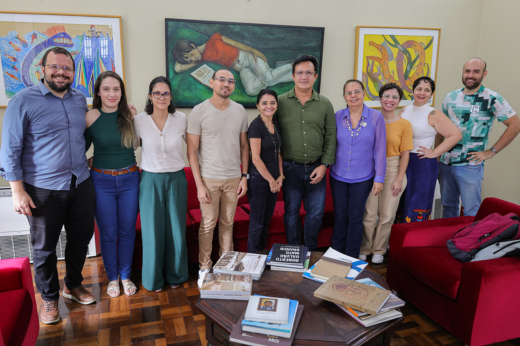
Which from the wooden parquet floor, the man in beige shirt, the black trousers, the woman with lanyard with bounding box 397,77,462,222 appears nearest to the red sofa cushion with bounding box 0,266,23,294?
the black trousers

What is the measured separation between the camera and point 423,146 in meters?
2.85

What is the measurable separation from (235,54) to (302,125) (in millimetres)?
1282

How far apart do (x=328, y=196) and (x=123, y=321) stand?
202cm

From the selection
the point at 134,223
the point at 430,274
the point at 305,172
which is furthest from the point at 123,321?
the point at 430,274

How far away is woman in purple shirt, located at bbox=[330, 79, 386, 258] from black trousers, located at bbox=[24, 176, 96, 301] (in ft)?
5.65

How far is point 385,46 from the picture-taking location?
3.81 metres

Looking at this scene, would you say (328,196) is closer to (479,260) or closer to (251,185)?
(251,185)

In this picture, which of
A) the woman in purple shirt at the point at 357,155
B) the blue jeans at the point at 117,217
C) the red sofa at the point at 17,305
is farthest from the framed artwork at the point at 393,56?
the red sofa at the point at 17,305

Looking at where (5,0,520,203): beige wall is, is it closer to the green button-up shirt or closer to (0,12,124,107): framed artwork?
(0,12,124,107): framed artwork

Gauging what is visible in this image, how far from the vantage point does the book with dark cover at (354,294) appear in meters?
1.50

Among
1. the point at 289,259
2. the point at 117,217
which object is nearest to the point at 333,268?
the point at 289,259

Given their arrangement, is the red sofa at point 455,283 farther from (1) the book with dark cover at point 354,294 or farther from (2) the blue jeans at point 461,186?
(1) the book with dark cover at point 354,294

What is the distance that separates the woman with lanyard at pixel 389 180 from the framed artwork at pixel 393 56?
3.36 feet

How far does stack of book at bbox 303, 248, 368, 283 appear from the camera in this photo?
1.84 metres
